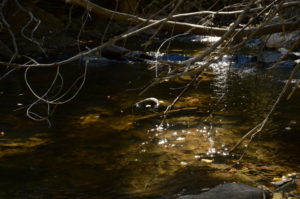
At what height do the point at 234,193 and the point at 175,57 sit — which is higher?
the point at 234,193

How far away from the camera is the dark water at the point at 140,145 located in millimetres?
4782

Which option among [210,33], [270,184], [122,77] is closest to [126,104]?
[122,77]

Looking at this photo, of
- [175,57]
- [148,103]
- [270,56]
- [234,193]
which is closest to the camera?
[234,193]

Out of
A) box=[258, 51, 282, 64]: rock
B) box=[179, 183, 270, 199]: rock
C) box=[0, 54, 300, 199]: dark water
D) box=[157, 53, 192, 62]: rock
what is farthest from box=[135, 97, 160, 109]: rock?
box=[157, 53, 192, 62]: rock

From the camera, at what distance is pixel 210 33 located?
2.50 metres

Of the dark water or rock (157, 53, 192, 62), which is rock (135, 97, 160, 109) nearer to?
the dark water

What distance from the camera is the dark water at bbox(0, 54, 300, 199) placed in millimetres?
4782

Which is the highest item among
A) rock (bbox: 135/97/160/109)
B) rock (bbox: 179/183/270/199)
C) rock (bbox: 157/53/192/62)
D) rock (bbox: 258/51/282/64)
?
rock (bbox: 179/183/270/199)

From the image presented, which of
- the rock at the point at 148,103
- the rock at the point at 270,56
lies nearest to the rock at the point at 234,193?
the rock at the point at 148,103

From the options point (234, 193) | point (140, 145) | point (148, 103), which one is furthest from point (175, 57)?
point (234, 193)

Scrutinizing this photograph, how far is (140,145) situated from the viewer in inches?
235

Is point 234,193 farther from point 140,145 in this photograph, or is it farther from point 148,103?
point 148,103

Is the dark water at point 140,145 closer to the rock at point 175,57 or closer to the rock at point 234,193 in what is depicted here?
the rock at point 234,193

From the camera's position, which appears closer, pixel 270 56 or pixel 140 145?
pixel 140 145
